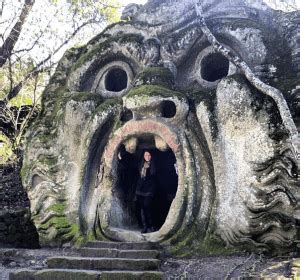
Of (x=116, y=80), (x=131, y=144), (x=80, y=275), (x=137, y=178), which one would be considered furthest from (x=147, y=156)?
(x=80, y=275)

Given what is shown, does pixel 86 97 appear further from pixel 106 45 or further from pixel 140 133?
pixel 140 133

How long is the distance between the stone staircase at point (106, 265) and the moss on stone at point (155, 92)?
219cm

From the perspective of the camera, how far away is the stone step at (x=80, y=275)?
4762 millimetres

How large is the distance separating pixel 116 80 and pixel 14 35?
5337 millimetres

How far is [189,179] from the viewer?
623 centimetres

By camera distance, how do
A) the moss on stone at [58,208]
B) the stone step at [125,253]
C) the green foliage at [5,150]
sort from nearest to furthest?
the stone step at [125,253], the moss on stone at [58,208], the green foliage at [5,150]

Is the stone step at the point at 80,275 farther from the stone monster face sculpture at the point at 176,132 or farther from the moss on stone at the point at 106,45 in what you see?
the moss on stone at the point at 106,45

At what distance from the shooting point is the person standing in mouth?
684cm

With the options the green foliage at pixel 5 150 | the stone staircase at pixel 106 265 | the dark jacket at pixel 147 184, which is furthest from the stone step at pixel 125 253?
the green foliage at pixel 5 150

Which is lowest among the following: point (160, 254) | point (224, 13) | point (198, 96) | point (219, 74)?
point (160, 254)

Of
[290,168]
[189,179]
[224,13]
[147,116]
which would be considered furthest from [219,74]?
[290,168]

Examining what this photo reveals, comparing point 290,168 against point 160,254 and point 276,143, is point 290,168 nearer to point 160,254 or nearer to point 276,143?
point 276,143

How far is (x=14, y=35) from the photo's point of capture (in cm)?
1213

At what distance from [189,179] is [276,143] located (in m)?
1.40
